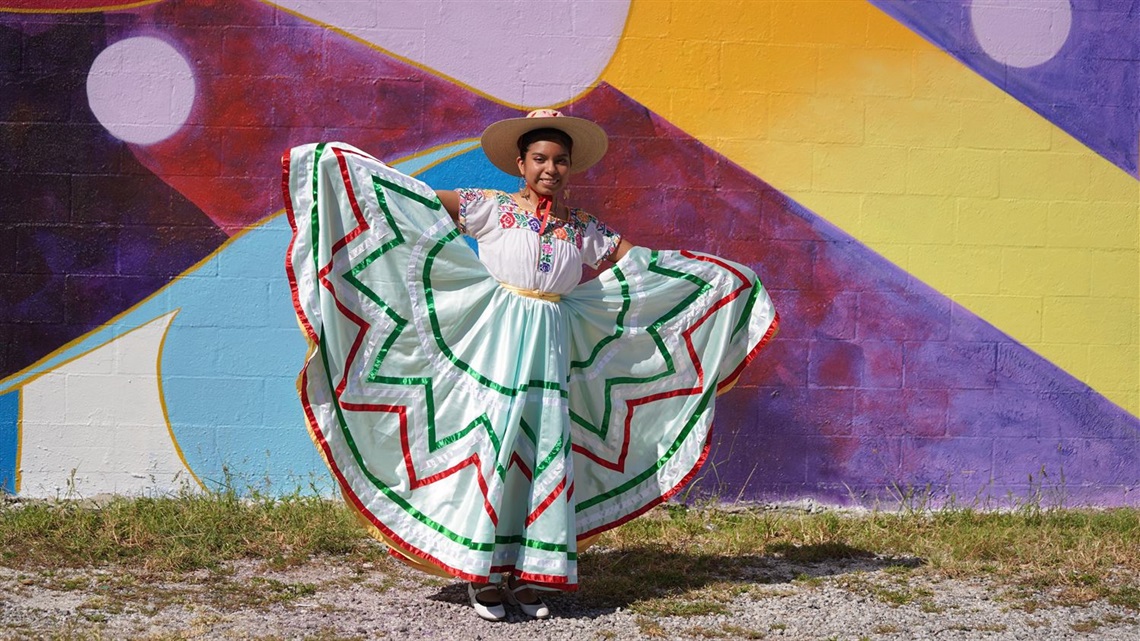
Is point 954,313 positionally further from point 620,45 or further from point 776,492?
point 620,45

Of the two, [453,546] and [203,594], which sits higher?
[453,546]

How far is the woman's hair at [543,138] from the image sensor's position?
4332mm

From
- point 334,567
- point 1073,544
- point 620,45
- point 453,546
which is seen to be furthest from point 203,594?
point 1073,544

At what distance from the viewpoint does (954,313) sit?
568 cm

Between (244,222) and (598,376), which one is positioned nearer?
(598,376)

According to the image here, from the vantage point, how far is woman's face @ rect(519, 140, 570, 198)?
4270mm

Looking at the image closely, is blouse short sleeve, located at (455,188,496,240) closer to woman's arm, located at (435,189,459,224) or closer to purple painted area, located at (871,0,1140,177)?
woman's arm, located at (435,189,459,224)

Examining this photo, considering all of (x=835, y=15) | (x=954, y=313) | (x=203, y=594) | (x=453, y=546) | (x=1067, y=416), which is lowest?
(x=203, y=594)

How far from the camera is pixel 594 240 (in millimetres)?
4449

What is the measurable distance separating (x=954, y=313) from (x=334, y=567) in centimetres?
320

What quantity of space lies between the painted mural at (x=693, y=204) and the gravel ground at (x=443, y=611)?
0.99m

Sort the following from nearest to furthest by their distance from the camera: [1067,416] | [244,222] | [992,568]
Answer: [992,568] → [244,222] → [1067,416]

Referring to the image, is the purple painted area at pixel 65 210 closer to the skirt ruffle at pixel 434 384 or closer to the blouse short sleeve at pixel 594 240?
the skirt ruffle at pixel 434 384

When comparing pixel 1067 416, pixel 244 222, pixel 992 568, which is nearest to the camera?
pixel 992 568
